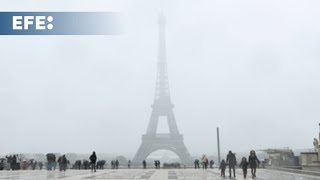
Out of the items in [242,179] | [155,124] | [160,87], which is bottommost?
[242,179]

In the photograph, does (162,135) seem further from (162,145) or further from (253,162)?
(253,162)

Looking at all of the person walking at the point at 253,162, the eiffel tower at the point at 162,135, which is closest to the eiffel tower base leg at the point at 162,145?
the eiffel tower at the point at 162,135

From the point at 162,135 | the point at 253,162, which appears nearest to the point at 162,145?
the point at 162,135

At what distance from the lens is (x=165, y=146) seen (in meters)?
104

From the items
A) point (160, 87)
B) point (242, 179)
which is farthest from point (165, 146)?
point (242, 179)

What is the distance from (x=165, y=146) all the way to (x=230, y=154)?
260 ft

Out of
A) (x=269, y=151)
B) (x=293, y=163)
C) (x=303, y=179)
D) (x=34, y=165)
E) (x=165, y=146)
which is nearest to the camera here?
(x=303, y=179)

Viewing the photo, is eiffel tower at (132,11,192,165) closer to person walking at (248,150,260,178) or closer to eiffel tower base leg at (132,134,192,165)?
eiffel tower base leg at (132,134,192,165)

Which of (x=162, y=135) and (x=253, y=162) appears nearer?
(x=253, y=162)

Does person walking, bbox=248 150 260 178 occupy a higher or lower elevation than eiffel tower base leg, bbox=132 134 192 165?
lower

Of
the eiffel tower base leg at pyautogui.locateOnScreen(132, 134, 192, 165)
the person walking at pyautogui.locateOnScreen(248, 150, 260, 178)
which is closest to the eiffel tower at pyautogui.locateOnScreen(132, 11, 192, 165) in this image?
the eiffel tower base leg at pyautogui.locateOnScreen(132, 134, 192, 165)

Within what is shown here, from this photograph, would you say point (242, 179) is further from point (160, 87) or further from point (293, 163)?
point (160, 87)

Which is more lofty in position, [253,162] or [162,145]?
[162,145]

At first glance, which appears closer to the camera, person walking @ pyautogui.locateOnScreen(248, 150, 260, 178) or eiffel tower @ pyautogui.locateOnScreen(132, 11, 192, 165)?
person walking @ pyautogui.locateOnScreen(248, 150, 260, 178)
